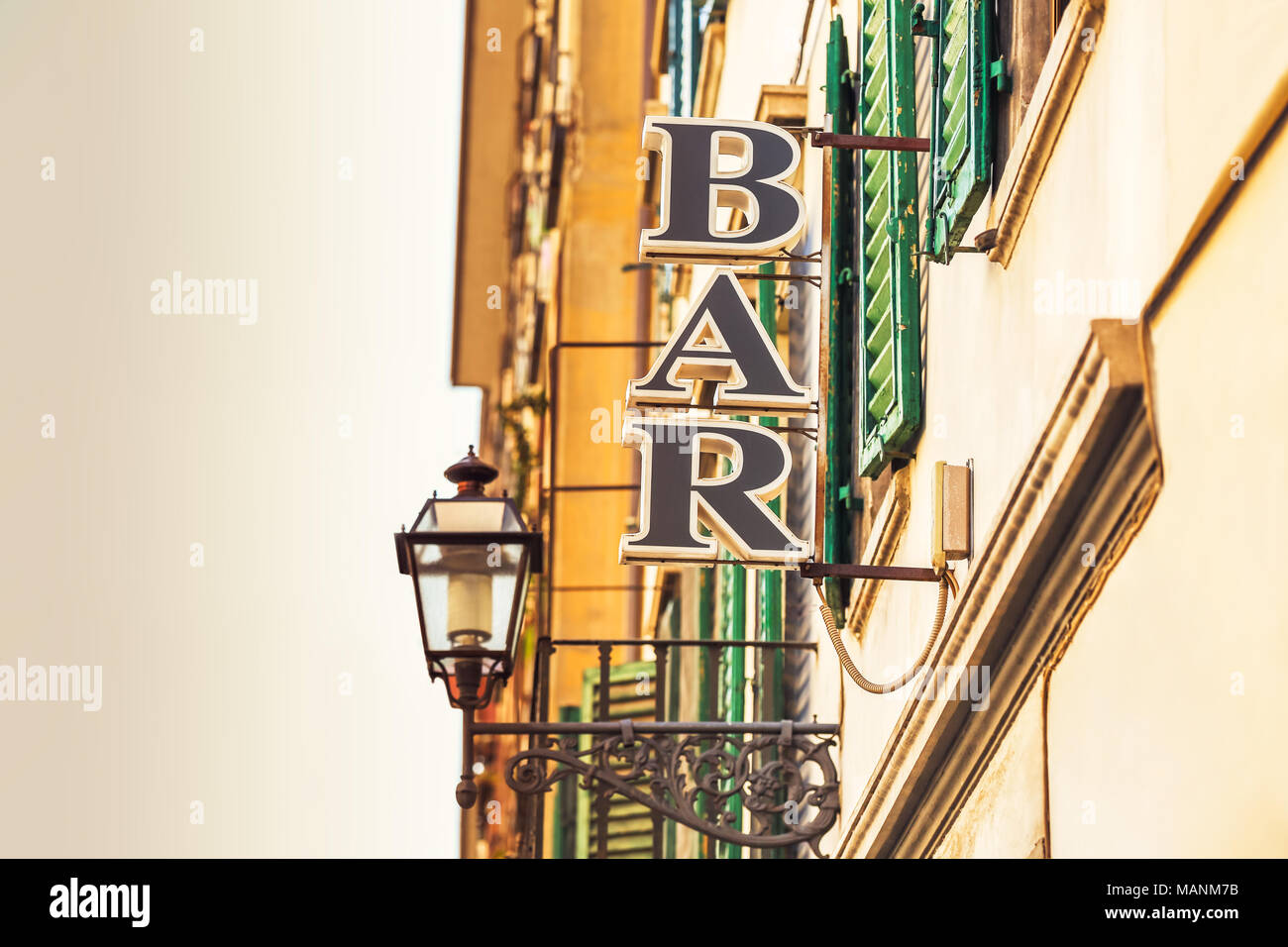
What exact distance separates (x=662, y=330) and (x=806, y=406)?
39.6ft

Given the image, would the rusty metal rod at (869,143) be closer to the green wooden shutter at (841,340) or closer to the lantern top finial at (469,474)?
the green wooden shutter at (841,340)

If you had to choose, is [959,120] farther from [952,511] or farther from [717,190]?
[717,190]

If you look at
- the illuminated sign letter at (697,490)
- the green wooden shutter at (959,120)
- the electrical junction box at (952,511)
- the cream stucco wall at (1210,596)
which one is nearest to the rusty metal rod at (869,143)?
the green wooden shutter at (959,120)

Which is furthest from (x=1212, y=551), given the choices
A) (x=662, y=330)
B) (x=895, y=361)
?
(x=662, y=330)

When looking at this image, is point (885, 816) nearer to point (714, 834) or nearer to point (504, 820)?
point (714, 834)

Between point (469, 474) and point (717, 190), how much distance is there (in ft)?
4.23

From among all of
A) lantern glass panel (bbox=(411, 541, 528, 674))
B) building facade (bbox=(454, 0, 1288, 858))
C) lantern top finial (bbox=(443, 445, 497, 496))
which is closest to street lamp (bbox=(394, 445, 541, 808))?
lantern glass panel (bbox=(411, 541, 528, 674))

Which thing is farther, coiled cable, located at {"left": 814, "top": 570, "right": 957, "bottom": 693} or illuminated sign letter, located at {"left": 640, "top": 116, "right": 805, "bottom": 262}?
illuminated sign letter, located at {"left": 640, "top": 116, "right": 805, "bottom": 262}

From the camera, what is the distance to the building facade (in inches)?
136

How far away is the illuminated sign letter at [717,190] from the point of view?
6730 millimetres

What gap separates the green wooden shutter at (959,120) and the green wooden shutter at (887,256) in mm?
428

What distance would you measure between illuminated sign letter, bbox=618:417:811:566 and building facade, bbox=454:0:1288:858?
0.22 m

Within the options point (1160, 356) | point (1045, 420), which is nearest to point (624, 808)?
point (1045, 420)

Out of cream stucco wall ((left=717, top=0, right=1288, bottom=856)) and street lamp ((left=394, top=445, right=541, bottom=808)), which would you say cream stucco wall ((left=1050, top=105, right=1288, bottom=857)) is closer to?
cream stucco wall ((left=717, top=0, right=1288, bottom=856))
